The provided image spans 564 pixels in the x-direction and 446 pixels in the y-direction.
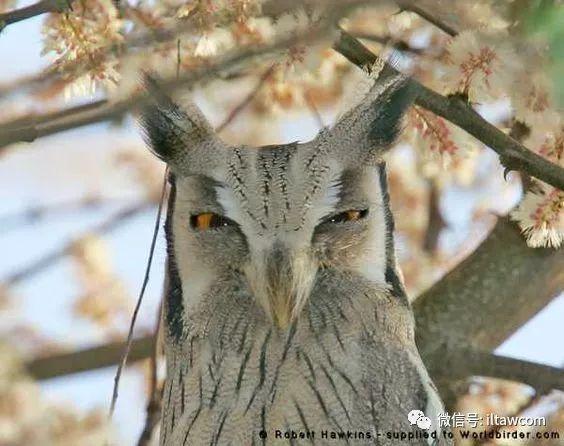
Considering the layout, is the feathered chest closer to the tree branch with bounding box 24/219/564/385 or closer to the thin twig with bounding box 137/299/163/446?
the thin twig with bounding box 137/299/163/446

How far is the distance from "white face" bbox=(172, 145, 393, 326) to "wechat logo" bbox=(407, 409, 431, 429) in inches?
13.1

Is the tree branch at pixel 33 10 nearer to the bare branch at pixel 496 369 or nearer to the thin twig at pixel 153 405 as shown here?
the thin twig at pixel 153 405

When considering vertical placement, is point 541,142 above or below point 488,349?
above

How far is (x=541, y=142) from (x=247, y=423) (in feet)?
3.29

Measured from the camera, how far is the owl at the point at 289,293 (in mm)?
2828

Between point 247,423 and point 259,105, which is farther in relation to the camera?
point 259,105

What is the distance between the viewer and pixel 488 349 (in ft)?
11.6

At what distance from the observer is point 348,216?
9.53 feet

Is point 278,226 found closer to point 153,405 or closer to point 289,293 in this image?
point 289,293

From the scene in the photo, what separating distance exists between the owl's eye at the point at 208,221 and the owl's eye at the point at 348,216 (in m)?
0.23

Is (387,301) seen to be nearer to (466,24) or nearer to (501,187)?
(466,24)

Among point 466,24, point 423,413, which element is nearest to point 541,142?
point 466,24

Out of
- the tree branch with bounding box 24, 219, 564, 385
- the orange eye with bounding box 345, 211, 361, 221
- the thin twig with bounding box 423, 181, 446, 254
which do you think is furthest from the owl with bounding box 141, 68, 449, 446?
the thin twig with bounding box 423, 181, 446, 254

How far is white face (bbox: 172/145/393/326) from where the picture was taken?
2770mm
